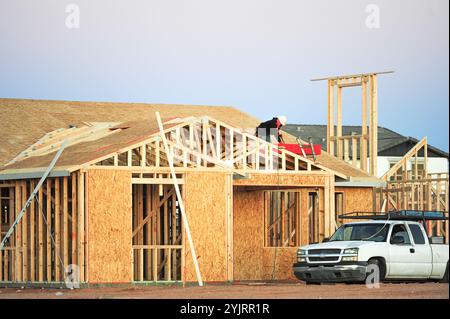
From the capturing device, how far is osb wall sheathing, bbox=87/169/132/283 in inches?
1170

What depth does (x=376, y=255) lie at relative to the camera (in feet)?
95.1

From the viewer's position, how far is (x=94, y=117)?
39.1m

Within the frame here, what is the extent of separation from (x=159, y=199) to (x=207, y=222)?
2.51 metres

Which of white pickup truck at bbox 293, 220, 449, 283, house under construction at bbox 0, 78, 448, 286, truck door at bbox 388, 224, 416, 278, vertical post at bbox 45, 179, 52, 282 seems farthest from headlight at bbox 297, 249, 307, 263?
vertical post at bbox 45, 179, 52, 282

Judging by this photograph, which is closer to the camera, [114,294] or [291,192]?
[114,294]

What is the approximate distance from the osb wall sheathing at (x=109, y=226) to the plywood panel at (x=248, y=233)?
613 centimetres

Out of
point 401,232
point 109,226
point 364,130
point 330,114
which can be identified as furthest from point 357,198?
point 109,226

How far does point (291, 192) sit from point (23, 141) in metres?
8.12

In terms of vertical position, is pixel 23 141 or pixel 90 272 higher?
pixel 23 141

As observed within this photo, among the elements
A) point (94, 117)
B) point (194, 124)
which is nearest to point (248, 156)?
point (194, 124)

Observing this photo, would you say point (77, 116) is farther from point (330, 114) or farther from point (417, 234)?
point (417, 234)

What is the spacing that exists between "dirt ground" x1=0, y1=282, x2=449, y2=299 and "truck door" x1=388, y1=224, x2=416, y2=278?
0.51 m

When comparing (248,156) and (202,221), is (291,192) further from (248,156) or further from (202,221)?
(202,221)

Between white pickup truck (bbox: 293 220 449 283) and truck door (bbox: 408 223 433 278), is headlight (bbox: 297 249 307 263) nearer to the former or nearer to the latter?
white pickup truck (bbox: 293 220 449 283)
